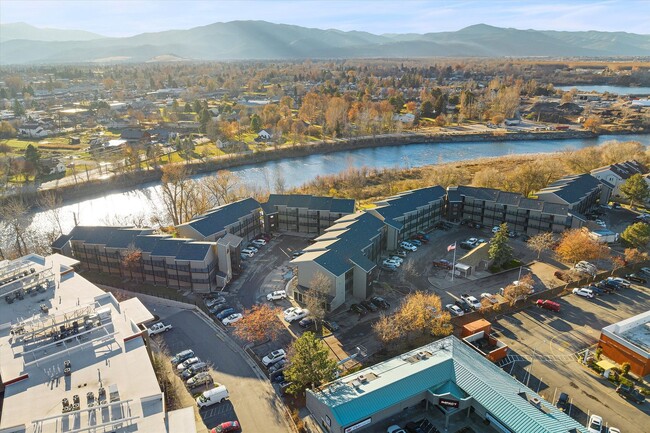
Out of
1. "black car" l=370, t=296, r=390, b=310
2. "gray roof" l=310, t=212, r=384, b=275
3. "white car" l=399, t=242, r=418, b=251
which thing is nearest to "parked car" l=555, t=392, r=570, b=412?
"black car" l=370, t=296, r=390, b=310

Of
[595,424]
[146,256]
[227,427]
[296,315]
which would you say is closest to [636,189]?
[595,424]

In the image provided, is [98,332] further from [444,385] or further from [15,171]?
[15,171]

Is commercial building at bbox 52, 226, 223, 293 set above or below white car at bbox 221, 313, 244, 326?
above

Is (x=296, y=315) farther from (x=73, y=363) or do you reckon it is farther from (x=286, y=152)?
(x=286, y=152)

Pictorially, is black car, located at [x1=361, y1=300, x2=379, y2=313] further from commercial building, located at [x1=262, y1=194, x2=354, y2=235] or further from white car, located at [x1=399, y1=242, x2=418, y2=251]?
commercial building, located at [x1=262, y1=194, x2=354, y2=235]

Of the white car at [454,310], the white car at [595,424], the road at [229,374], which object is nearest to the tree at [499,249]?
the white car at [454,310]

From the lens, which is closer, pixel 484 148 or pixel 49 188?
pixel 49 188

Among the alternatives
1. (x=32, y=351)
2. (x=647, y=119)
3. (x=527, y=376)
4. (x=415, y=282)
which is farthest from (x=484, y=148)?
(x=32, y=351)

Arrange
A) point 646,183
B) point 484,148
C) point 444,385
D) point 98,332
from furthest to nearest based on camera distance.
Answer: point 484,148, point 646,183, point 98,332, point 444,385
